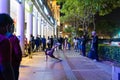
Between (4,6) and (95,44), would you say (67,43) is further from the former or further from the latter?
(4,6)

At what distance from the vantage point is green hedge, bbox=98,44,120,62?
1925 cm

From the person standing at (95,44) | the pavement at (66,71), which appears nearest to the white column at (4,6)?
the pavement at (66,71)

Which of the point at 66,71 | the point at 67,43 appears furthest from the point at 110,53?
the point at 67,43

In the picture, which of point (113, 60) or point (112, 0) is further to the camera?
point (112, 0)

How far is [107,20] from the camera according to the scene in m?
79.9

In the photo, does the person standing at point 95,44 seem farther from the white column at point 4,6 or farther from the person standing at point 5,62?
the person standing at point 5,62

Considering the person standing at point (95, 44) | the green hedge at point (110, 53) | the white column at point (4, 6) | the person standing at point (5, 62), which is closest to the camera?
the person standing at point (5, 62)

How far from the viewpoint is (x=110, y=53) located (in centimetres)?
2117

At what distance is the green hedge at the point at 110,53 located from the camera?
1925 centimetres

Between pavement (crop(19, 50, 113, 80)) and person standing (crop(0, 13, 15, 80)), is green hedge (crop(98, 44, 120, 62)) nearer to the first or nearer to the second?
pavement (crop(19, 50, 113, 80))

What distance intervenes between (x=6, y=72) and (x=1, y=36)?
439 mm

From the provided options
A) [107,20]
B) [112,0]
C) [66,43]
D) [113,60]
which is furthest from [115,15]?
[113,60]

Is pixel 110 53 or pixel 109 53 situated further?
pixel 109 53

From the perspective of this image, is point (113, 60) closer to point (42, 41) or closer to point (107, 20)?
point (42, 41)
